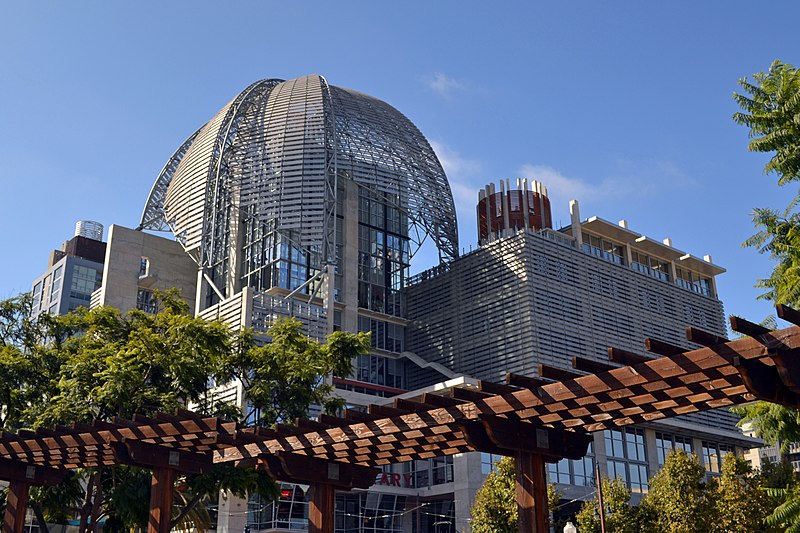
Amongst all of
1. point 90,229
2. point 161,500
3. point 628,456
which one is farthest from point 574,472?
point 90,229

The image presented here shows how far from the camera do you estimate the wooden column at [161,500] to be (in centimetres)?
1673

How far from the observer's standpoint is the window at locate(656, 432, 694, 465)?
64125mm

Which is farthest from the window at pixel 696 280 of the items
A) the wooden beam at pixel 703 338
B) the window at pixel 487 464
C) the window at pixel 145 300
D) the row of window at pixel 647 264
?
the wooden beam at pixel 703 338

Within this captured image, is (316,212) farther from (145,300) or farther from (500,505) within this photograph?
(500,505)

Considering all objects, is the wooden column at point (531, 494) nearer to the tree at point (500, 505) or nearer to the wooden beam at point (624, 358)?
the wooden beam at point (624, 358)

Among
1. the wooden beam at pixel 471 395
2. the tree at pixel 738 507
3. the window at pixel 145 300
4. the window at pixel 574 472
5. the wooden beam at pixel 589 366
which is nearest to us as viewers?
the wooden beam at pixel 589 366

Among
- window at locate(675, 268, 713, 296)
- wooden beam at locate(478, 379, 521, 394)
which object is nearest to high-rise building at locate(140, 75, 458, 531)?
window at locate(675, 268, 713, 296)

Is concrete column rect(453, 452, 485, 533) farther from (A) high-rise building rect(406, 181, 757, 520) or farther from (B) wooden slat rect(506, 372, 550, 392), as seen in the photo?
(B) wooden slat rect(506, 372, 550, 392)

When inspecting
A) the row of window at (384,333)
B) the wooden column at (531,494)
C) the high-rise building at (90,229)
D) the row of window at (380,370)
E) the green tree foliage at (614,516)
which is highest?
the high-rise building at (90,229)

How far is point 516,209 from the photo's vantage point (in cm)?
6731

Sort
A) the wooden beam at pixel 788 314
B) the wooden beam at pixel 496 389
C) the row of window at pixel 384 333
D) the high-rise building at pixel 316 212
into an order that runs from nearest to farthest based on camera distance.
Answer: the wooden beam at pixel 788 314
the wooden beam at pixel 496 389
the high-rise building at pixel 316 212
the row of window at pixel 384 333

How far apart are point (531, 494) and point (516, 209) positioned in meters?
54.6

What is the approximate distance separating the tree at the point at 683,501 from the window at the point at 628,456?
28.1 meters

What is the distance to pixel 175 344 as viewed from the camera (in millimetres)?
25844
